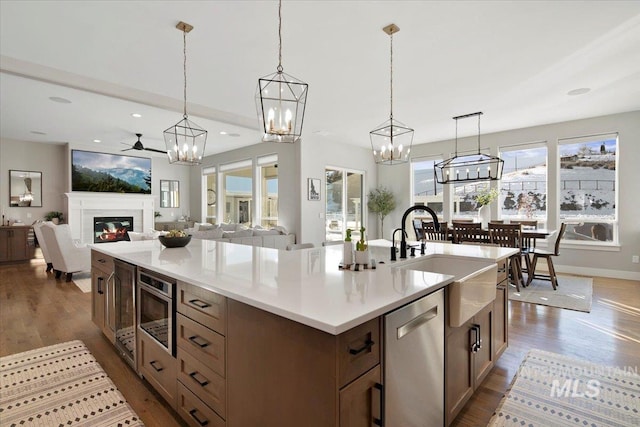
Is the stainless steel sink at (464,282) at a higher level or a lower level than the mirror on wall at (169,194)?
lower

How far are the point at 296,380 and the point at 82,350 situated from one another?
8.52ft

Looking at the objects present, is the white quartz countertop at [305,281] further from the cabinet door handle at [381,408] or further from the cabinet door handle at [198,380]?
the cabinet door handle at [198,380]

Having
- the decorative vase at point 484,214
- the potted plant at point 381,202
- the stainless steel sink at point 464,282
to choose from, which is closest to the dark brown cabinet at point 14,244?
the potted plant at point 381,202

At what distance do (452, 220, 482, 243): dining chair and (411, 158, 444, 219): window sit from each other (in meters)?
2.71

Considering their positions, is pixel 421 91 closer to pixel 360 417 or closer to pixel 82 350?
pixel 360 417

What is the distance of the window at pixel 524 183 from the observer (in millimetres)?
6270

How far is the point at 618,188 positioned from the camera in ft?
17.9

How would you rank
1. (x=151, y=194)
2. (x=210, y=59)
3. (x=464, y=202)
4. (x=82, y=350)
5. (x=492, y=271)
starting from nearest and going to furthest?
(x=492, y=271) → (x=82, y=350) → (x=210, y=59) → (x=464, y=202) → (x=151, y=194)

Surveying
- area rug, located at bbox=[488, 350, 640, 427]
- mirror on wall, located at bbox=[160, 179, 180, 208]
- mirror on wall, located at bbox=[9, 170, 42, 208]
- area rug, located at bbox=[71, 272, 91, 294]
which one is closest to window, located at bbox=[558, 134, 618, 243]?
area rug, located at bbox=[488, 350, 640, 427]

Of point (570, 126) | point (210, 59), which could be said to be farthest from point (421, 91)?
point (570, 126)

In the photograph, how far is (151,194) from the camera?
30.1 ft

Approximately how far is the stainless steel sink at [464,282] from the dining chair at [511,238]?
252cm

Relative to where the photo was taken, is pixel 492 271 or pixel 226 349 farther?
pixel 492 271

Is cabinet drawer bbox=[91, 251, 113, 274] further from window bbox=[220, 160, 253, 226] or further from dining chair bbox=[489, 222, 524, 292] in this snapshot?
window bbox=[220, 160, 253, 226]
